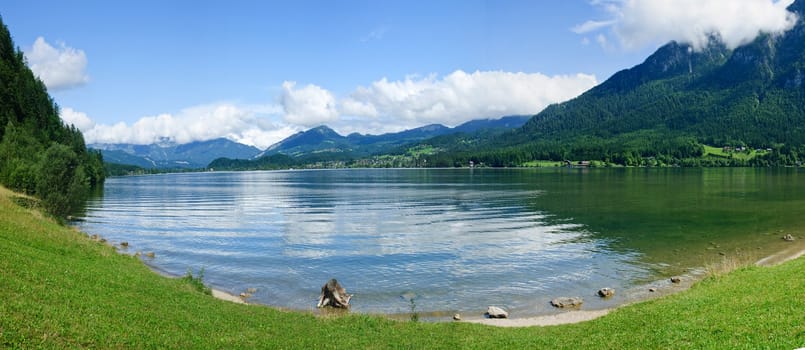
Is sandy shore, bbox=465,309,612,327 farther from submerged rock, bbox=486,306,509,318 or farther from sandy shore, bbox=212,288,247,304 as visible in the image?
sandy shore, bbox=212,288,247,304

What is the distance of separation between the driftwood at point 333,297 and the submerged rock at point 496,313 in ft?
34.4

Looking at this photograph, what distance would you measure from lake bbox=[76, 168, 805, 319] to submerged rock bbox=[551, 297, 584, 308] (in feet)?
3.26

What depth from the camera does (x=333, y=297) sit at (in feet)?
123

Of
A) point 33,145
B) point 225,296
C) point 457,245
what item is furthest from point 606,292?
point 33,145

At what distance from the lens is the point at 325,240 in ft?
220

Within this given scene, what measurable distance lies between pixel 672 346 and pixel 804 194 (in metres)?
128

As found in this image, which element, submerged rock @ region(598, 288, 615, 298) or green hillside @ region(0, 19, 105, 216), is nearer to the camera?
submerged rock @ region(598, 288, 615, 298)

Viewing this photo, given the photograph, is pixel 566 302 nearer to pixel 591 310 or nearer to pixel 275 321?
pixel 591 310

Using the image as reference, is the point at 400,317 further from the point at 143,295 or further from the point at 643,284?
the point at 643,284

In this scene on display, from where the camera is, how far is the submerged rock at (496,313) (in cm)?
3409

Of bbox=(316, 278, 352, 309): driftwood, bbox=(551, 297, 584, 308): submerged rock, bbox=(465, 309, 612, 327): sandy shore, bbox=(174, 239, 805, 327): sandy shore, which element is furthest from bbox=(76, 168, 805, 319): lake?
bbox=(465, 309, 612, 327): sandy shore

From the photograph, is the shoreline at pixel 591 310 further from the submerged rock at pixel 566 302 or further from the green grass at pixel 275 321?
the green grass at pixel 275 321

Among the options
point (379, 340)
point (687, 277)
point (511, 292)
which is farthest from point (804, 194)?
point (379, 340)

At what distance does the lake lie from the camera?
1631 inches
